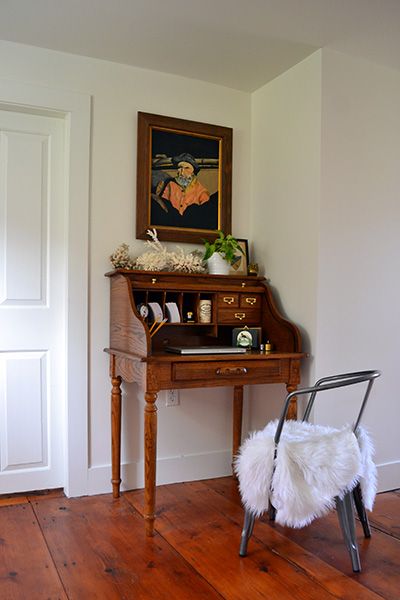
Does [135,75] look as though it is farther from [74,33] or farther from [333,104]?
[333,104]

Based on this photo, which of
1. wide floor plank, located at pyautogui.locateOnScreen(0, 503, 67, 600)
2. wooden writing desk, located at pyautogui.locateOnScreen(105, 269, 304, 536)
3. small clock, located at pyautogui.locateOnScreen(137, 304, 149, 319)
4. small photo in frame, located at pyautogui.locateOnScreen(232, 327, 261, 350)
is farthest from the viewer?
small photo in frame, located at pyautogui.locateOnScreen(232, 327, 261, 350)

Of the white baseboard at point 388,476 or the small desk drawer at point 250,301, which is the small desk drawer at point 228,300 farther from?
the white baseboard at point 388,476

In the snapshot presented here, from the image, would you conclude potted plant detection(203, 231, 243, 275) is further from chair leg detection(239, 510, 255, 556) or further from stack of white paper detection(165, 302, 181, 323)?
chair leg detection(239, 510, 255, 556)

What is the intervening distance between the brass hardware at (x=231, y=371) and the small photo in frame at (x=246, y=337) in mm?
296

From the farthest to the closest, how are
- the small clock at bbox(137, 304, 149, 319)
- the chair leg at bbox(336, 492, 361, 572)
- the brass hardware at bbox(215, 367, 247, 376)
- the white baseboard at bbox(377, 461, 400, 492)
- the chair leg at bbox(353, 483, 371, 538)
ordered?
1. the white baseboard at bbox(377, 461, 400, 492)
2. the small clock at bbox(137, 304, 149, 319)
3. the brass hardware at bbox(215, 367, 247, 376)
4. the chair leg at bbox(353, 483, 371, 538)
5. the chair leg at bbox(336, 492, 361, 572)

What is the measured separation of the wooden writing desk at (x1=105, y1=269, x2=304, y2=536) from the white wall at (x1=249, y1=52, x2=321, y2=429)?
0.38 ft

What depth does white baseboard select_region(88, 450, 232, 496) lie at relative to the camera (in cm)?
289

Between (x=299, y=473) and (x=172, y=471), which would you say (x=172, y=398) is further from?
(x=299, y=473)

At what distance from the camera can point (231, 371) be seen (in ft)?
8.30

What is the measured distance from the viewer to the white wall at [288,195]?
2.79 meters

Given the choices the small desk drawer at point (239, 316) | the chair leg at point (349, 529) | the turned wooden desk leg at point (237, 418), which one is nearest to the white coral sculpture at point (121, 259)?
the small desk drawer at point (239, 316)

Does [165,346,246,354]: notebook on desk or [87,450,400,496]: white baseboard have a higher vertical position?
[165,346,246,354]: notebook on desk

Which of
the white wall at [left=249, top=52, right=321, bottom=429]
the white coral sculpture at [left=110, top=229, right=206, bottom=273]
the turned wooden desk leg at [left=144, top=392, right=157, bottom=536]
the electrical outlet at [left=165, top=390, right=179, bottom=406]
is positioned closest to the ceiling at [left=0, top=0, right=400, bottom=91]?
the white wall at [left=249, top=52, right=321, bottom=429]

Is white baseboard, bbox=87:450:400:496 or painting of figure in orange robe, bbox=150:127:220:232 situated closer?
white baseboard, bbox=87:450:400:496
